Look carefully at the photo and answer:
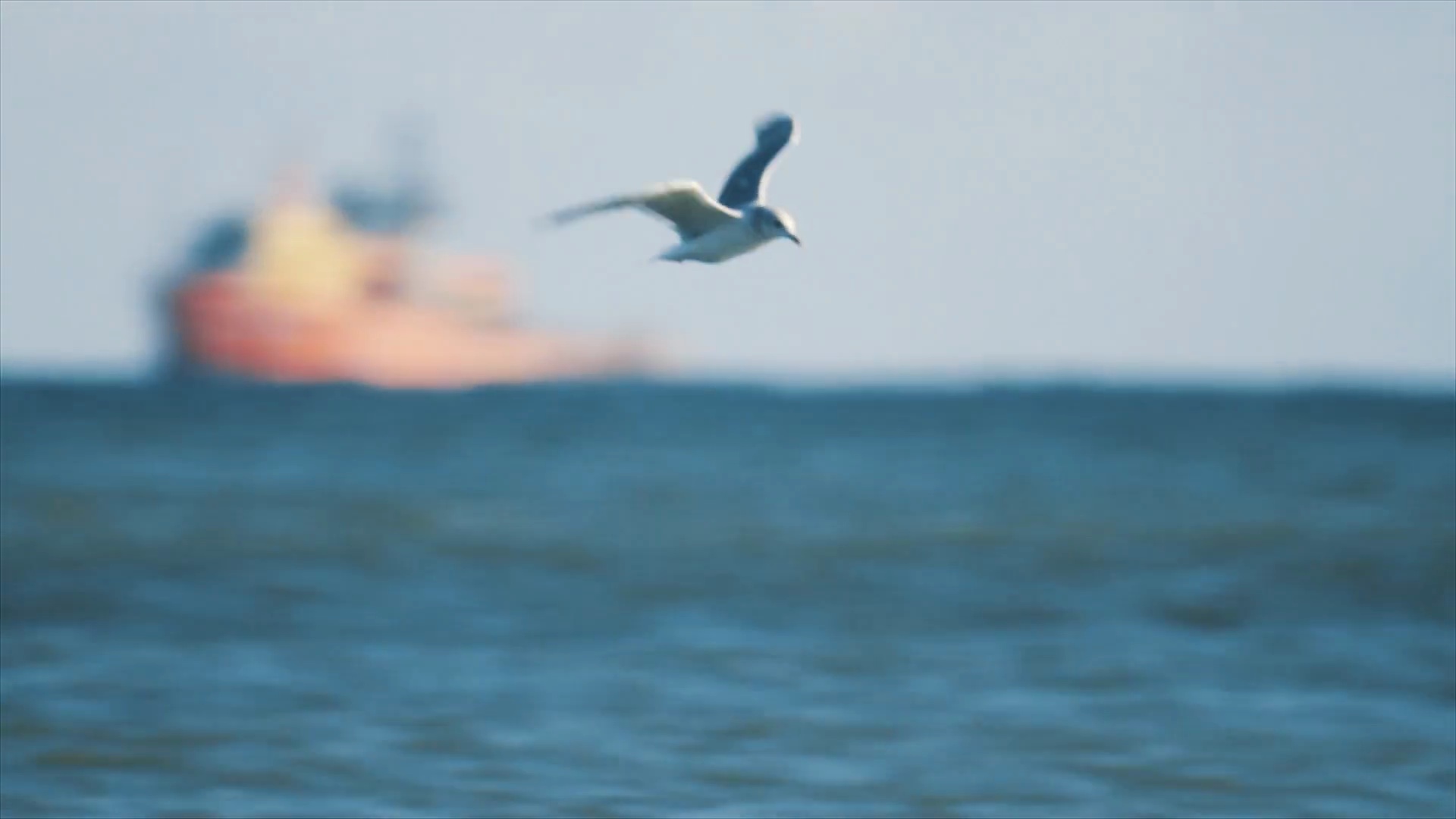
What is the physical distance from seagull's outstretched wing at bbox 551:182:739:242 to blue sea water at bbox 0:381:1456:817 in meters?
2.86

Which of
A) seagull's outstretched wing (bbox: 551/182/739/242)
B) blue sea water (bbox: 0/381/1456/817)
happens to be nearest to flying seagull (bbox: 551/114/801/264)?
seagull's outstretched wing (bbox: 551/182/739/242)

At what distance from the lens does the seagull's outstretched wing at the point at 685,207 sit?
34.3ft

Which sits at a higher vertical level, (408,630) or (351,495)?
(351,495)

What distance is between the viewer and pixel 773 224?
1063cm

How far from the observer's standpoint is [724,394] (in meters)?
109

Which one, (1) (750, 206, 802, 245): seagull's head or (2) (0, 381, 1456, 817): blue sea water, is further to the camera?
(2) (0, 381, 1456, 817): blue sea water

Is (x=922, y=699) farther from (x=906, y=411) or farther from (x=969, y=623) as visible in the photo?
(x=906, y=411)

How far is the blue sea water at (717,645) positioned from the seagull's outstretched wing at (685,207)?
2.86m

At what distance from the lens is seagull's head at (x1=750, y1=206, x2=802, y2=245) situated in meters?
10.6

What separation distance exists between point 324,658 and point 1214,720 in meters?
5.43

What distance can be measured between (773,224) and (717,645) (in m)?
7.55

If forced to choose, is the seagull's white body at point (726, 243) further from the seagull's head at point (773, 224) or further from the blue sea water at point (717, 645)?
the blue sea water at point (717, 645)

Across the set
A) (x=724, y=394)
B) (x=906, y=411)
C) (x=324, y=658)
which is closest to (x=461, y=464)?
(x=324, y=658)

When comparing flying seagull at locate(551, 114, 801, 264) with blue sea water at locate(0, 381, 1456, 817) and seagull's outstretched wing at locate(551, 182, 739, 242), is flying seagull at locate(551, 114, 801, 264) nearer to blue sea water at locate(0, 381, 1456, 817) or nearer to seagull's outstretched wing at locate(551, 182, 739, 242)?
seagull's outstretched wing at locate(551, 182, 739, 242)
